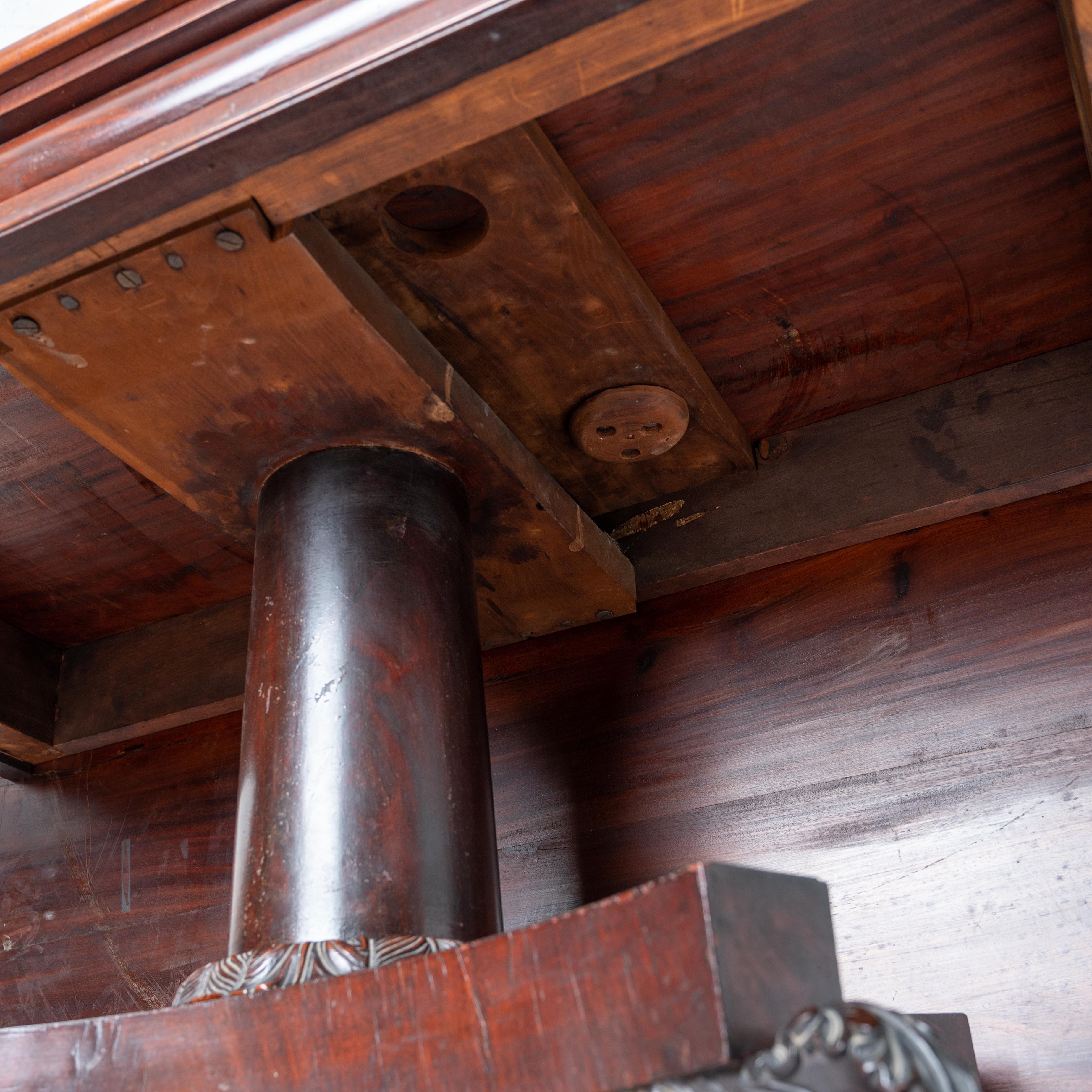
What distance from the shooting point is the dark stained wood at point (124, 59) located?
1050 millimetres

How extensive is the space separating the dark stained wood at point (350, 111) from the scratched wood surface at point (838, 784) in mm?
936

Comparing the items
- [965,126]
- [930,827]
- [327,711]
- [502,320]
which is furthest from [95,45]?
[930,827]

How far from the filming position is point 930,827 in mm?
1536

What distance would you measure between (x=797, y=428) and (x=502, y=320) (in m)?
0.58

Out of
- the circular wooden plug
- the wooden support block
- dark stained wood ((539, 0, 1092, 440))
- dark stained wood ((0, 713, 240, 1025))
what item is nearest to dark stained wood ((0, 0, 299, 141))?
dark stained wood ((539, 0, 1092, 440))

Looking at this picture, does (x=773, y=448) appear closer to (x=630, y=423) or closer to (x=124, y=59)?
(x=630, y=423)

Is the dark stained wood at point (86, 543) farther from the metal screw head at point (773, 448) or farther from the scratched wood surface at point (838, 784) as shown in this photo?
the metal screw head at point (773, 448)

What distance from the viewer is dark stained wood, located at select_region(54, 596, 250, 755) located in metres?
2.09

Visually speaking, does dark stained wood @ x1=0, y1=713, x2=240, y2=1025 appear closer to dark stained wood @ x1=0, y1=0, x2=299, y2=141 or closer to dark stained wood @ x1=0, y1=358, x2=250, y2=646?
dark stained wood @ x1=0, y1=358, x2=250, y2=646

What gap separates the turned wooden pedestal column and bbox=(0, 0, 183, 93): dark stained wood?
535mm

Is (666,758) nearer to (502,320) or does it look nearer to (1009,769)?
(1009,769)

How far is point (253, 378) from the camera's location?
4.43 ft

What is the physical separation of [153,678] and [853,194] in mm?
1526

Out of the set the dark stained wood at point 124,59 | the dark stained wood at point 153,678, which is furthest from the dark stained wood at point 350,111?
the dark stained wood at point 153,678
